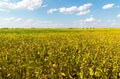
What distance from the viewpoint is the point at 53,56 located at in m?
8.04

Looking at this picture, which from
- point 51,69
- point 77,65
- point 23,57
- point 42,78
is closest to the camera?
point 42,78

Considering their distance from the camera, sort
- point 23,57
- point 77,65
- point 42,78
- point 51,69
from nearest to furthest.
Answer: point 42,78 → point 51,69 → point 77,65 → point 23,57

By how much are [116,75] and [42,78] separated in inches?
78.6

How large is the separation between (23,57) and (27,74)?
6.17 ft

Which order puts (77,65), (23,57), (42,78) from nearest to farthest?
(42,78)
(77,65)
(23,57)

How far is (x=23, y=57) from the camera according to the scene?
305 inches

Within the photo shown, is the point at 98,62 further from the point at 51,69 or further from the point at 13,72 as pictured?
the point at 13,72

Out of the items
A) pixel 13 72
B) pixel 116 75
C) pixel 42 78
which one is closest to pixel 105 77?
pixel 116 75

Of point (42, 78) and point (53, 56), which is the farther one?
point (53, 56)

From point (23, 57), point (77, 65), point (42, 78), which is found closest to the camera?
point (42, 78)

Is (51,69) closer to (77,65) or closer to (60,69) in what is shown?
(60,69)

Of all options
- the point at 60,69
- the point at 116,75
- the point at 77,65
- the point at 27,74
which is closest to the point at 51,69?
the point at 60,69

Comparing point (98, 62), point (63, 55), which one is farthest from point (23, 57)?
point (98, 62)

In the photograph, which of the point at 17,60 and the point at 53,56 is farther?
the point at 53,56
